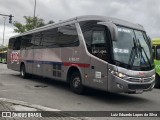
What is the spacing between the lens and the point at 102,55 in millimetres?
11023

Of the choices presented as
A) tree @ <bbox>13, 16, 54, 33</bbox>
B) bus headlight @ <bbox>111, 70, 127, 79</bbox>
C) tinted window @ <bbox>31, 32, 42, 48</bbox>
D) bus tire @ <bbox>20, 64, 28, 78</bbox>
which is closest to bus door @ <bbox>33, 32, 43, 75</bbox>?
tinted window @ <bbox>31, 32, 42, 48</bbox>

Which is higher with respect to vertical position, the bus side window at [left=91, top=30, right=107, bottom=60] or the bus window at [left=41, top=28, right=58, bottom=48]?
the bus window at [left=41, top=28, right=58, bottom=48]

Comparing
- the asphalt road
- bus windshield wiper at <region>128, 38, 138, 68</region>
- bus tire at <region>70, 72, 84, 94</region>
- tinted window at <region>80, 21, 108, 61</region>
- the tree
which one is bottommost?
the asphalt road

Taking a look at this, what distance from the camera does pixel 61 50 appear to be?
46.8ft

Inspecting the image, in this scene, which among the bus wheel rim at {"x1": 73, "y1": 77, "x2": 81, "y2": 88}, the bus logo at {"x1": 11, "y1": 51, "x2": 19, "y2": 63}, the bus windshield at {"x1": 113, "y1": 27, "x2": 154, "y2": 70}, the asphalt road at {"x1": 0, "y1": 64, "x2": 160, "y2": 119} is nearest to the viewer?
the asphalt road at {"x1": 0, "y1": 64, "x2": 160, "y2": 119}

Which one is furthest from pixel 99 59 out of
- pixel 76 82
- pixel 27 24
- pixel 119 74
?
pixel 27 24

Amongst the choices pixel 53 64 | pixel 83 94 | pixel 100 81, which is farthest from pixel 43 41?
pixel 100 81

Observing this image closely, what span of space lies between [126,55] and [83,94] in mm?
2908

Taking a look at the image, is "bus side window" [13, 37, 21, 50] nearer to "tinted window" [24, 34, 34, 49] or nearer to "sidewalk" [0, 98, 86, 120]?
"tinted window" [24, 34, 34, 49]

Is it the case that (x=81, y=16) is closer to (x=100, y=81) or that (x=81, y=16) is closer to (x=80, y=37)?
(x=80, y=37)

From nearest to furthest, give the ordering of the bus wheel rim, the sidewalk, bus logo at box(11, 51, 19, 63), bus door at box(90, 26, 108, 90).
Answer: the sidewalk
bus door at box(90, 26, 108, 90)
the bus wheel rim
bus logo at box(11, 51, 19, 63)

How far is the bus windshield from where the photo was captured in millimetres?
10648

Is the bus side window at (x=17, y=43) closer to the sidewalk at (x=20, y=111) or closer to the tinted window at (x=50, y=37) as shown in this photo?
the tinted window at (x=50, y=37)

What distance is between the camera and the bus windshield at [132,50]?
419 inches
